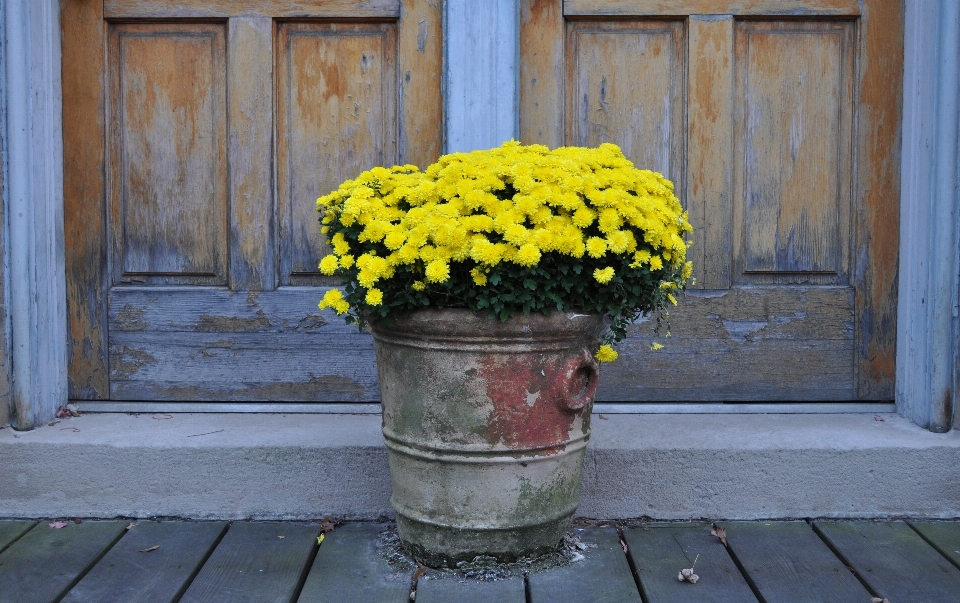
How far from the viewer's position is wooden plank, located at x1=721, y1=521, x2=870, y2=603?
2.20 metres

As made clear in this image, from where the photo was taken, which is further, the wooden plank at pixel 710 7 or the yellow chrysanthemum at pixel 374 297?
the wooden plank at pixel 710 7

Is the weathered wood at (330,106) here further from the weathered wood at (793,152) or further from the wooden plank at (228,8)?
the weathered wood at (793,152)

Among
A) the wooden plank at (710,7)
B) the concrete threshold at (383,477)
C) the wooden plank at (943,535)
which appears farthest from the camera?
the wooden plank at (710,7)

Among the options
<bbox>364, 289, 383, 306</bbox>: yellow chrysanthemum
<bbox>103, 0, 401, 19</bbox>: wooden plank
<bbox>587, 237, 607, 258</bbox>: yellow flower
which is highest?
<bbox>103, 0, 401, 19</bbox>: wooden plank

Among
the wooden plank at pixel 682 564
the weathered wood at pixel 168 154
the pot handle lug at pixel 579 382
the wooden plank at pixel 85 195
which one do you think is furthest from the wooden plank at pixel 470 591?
the wooden plank at pixel 85 195

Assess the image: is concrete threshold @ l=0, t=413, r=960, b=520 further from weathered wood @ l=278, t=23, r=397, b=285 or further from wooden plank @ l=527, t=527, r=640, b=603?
weathered wood @ l=278, t=23, r=397, b=285

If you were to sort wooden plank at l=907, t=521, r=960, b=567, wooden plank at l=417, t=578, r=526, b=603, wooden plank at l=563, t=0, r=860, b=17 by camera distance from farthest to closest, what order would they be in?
1. wooden plank at l=563, t=0, r=860, b=17
2. wooden plank at l=907, t=521, r=960, b=567
3. wooden plank at l=417, t=578, r=526, b=603

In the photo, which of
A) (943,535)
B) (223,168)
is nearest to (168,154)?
(223,168)

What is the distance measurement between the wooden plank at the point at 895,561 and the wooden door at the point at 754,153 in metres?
0.50

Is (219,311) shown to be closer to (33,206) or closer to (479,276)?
(33,206)

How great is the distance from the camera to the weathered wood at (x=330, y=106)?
9.54 ft

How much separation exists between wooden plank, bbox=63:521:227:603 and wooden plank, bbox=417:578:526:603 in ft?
1.98

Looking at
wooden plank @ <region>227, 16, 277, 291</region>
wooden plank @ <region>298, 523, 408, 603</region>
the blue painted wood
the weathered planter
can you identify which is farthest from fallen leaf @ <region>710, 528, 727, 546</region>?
wooden plank @ <region>227, 16, 277, 291</region>

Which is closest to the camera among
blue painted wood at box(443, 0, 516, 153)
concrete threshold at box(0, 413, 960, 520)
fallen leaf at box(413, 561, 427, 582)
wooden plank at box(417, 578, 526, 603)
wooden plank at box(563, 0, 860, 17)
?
wooden plank at box(417, 578, 526, 603)
